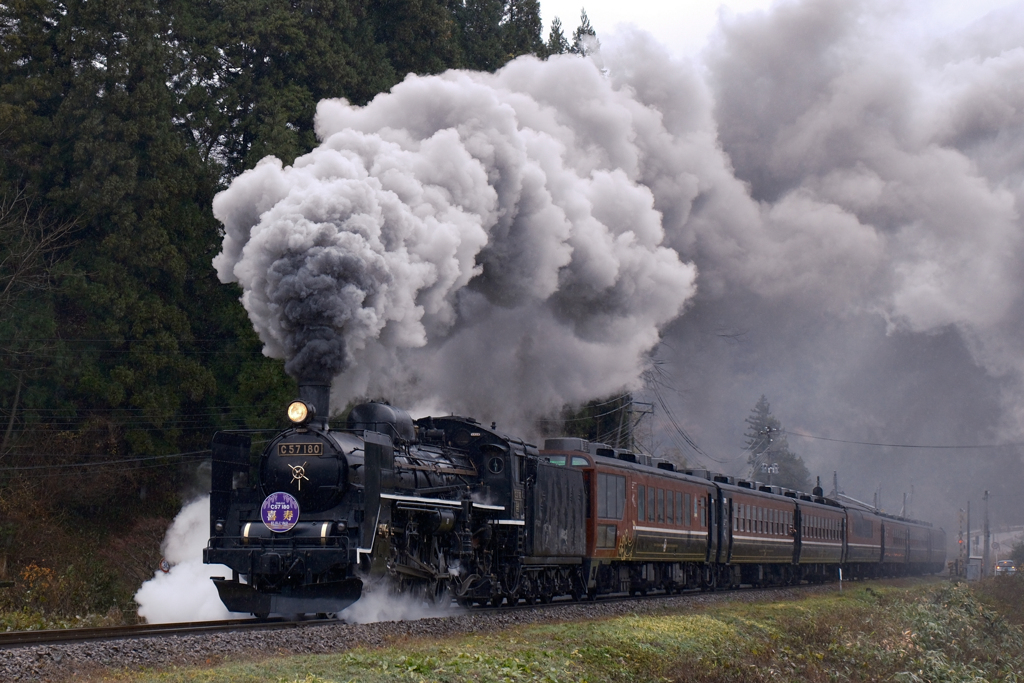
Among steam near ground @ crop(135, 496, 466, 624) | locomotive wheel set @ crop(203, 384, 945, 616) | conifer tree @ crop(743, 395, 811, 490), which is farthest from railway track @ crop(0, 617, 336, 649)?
conifer tree @ crop(743, 395, 811, 490)

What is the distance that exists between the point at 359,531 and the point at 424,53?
2465 centimetres

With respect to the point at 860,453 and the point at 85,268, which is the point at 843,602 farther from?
the point at 860,453

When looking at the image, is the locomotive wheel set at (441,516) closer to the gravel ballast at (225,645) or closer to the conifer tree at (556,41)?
the gravel ballast at (225,645)

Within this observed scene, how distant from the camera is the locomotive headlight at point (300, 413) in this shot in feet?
46.7

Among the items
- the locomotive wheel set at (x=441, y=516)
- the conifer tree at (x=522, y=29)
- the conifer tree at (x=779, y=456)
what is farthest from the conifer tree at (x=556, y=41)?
the conifer tree at (x=779, y=456)

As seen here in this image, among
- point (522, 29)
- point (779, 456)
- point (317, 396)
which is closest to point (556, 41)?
point (522, 29)

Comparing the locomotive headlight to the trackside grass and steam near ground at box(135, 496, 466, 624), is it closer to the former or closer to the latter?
steam near ground at box(135, 496, 466, 624)

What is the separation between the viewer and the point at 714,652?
52.1 ft

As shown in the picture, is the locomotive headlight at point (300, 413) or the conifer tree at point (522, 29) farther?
the conifer tree at point (522, 29)

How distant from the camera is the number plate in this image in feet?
45.8

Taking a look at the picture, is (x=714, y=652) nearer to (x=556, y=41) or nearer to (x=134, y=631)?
(x=134, y=631)

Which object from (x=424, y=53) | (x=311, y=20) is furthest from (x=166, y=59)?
(x=424, y=53)

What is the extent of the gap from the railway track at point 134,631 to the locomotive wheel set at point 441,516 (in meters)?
0.36

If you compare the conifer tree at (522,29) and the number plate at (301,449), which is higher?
the conifer tree at (522,29)
